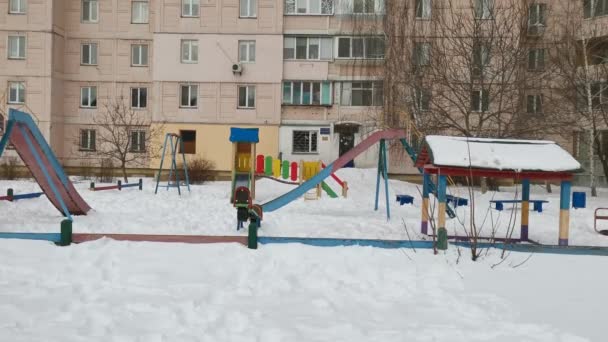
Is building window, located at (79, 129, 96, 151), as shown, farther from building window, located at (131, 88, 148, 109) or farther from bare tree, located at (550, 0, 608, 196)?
bare tree, located at (550, 0, 608, 196)

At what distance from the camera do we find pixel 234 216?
1147 centimetres

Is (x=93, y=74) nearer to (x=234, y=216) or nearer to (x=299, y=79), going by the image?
(x=299, y=79)

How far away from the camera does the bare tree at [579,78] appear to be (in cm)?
2031

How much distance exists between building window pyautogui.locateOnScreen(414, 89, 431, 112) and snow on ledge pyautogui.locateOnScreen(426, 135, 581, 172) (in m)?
11.0

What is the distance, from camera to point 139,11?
→ 2900 centimetres

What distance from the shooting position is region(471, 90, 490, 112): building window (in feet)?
61.3

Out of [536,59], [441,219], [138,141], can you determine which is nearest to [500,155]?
[441,219]

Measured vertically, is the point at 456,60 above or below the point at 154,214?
above

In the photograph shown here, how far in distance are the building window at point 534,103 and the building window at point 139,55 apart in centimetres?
2146

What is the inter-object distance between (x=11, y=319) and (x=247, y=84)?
2438 cm

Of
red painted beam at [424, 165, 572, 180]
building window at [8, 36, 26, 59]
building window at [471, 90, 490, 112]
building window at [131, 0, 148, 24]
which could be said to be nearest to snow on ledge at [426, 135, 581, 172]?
red painted beam at [424, 165, 572, 180]

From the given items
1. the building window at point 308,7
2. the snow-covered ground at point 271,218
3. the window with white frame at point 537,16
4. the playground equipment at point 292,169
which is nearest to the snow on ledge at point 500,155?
the snow-covered ground at point 271,218

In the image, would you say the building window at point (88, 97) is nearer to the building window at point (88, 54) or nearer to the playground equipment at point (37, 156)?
the building window at point (88, 54)

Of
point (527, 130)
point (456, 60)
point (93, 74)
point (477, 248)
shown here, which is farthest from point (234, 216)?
point (93, 74)
